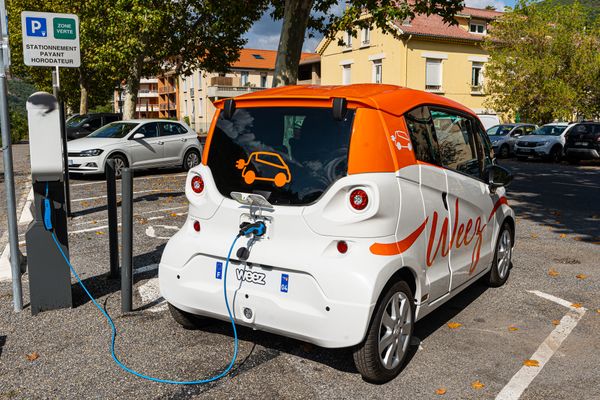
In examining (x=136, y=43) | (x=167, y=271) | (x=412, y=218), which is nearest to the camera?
(x=412, y=218)

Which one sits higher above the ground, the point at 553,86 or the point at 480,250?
the point at 553,86

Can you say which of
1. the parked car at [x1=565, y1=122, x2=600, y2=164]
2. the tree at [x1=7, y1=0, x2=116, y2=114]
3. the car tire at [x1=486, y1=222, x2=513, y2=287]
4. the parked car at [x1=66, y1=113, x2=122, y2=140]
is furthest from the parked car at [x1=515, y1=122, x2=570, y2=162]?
the car tire at [x1=486, y1=222, x2=513, y2=287]

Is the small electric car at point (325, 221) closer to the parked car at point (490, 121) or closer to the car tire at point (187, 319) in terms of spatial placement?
the car tire at point (187, 319)

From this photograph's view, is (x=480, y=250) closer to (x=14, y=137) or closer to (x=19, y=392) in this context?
(x=19, y=392)

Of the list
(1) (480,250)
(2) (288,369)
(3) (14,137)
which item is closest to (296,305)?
(2) (288,369)

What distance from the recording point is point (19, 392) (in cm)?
367

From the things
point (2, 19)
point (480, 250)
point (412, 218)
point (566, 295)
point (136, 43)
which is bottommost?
point (566, 295)

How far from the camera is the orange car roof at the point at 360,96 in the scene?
379 cm

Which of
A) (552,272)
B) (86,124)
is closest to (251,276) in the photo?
Result: (552,272)

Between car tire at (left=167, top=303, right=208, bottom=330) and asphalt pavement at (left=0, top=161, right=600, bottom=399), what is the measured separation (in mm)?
58

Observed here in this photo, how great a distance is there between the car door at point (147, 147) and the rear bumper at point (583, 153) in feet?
52.1

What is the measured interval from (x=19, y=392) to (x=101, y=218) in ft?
20.1

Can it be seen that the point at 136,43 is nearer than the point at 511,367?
No

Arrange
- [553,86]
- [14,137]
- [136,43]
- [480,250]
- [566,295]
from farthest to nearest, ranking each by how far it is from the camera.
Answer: [14,137], [553,86], [136,43], [566,295], [480,250]
